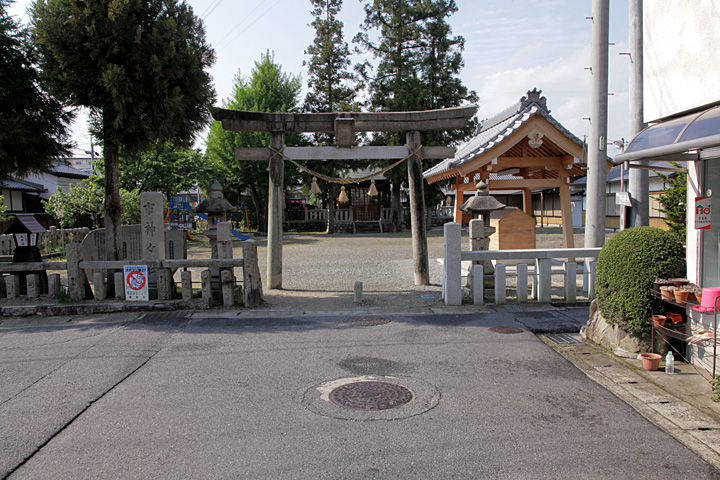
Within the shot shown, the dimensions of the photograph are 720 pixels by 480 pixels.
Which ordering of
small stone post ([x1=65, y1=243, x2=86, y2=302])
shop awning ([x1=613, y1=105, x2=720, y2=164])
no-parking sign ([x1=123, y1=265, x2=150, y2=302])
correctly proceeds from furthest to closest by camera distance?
small stone post ([x1=65, y1=243, x2=86, y2=302]), no-parking sign ([x1=123, y1=265, x2=150, y2=302]), shop awning ([x1=613, y1=105, x2=720, y2=164])

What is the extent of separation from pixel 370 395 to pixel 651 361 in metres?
3.05

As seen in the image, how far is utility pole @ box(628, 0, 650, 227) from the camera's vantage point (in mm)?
8312

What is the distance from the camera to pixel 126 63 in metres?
8.38

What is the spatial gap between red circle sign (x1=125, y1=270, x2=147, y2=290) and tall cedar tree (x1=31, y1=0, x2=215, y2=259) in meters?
1.18

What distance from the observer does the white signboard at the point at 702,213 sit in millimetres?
5086

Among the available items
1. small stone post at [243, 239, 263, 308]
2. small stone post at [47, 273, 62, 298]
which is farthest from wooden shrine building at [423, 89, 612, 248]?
small stone post at [47, 273, 62, 298]

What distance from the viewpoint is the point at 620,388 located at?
472cm

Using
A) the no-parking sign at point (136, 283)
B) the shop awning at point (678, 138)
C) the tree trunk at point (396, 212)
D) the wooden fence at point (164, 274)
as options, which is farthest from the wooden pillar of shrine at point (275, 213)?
the tree trunk at point (396, 212)

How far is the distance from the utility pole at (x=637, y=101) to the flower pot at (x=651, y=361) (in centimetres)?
404

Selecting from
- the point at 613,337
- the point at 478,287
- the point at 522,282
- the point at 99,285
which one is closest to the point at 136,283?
the point at 99,285

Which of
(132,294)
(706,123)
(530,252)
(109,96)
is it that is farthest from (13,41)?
(706,123)

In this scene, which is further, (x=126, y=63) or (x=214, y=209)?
(x=214, y=209)

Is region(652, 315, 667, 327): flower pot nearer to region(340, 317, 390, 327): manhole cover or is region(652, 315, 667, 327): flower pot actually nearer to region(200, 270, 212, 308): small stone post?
region(340, 317, 390, 327): manhole cover

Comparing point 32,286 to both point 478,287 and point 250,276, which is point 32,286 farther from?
point 478,287
